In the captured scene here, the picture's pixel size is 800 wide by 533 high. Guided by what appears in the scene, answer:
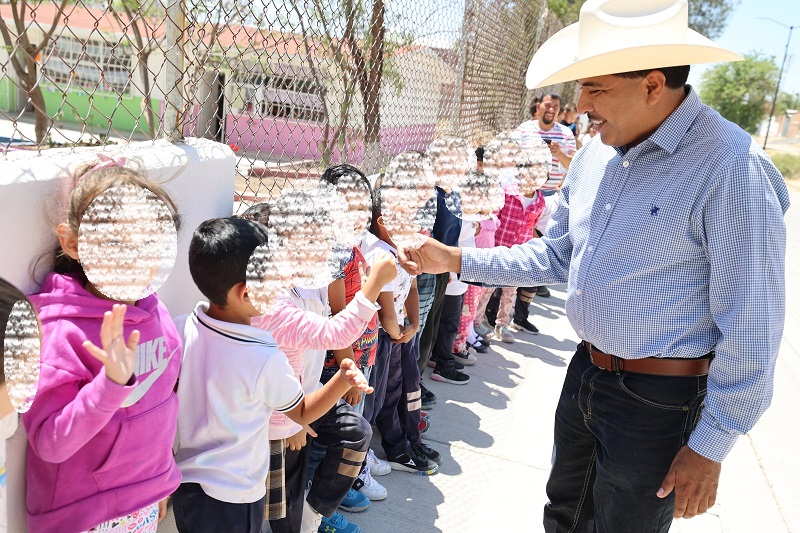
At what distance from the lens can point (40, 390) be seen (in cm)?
138

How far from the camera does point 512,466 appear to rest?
357 cm

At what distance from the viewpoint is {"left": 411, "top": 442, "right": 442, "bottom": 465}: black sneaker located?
3453mm

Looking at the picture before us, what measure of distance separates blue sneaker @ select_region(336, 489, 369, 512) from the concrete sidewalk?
3 cm

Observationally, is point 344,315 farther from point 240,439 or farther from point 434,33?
point 434,33

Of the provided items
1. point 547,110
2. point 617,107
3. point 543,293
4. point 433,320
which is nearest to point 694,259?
point 617,107

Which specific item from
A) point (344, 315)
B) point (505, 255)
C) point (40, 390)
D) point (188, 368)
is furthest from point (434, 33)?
point (40, 390)

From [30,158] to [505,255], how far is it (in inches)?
62.0

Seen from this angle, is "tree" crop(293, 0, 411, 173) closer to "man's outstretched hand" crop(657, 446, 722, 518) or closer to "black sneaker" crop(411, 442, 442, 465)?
"black sneaker" crop(411, 442, 442, 465)

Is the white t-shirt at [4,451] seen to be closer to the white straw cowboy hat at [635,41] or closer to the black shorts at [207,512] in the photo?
the black shorts at [207,512]

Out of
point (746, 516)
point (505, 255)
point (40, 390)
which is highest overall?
point (505, 255)

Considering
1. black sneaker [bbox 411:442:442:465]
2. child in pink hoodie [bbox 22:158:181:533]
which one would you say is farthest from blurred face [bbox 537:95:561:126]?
child in pink hoodie [bbox 22:158:181:533]

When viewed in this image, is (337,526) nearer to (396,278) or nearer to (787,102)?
(396,278)

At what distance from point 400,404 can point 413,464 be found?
309mm

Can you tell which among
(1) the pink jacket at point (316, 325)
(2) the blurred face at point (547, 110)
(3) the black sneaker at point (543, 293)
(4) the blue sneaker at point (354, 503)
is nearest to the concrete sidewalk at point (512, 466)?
(4) the blue sneaker at point (354, 503)
